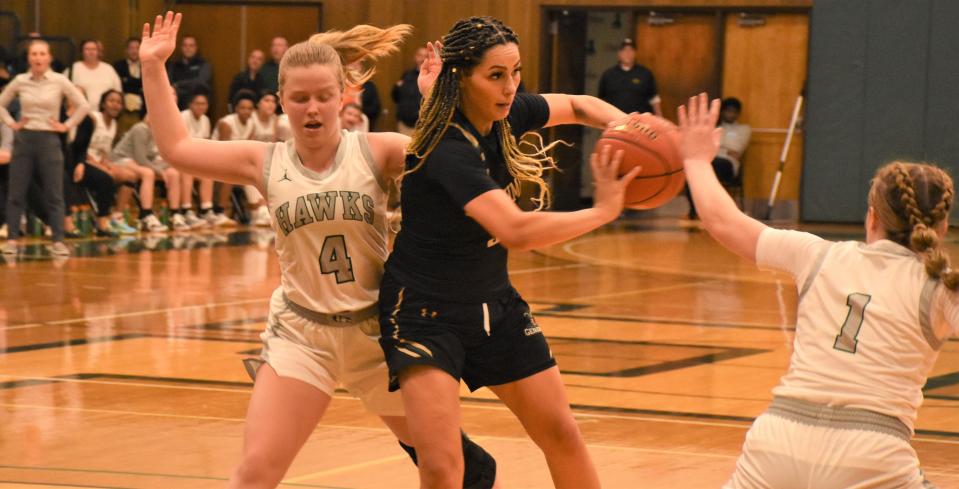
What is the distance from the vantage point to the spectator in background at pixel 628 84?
1925cm

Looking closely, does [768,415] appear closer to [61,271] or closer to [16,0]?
[61,271]

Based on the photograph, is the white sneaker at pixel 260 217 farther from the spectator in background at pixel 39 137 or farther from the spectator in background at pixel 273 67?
the spectator in background at pixel 39 137

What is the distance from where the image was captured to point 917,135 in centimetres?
1906

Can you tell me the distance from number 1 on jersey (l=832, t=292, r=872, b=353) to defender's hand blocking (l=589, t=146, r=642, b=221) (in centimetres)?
75

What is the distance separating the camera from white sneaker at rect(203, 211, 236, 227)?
1739 centimetres

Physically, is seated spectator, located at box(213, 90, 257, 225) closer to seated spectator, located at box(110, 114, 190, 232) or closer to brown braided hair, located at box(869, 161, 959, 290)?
seated spectator, located at box(110, 114, 190, 232)

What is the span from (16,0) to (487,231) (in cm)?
1827

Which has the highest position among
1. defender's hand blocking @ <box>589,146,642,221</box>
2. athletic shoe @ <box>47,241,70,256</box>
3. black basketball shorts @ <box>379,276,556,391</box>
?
defender's hand blocking @ <box>589,146,642,221</box>

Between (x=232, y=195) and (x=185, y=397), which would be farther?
(x=232, y=195)

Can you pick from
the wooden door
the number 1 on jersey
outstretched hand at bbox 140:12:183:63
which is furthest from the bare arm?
the wooden door

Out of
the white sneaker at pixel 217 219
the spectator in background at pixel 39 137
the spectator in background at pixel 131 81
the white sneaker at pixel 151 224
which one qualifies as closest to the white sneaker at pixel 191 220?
the white sneaker at pixel 217 219

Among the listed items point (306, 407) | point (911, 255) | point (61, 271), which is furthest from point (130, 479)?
point (61, 271)

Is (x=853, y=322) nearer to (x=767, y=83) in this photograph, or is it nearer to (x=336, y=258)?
(x=336, y=258)

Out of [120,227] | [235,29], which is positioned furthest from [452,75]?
[235,29]
